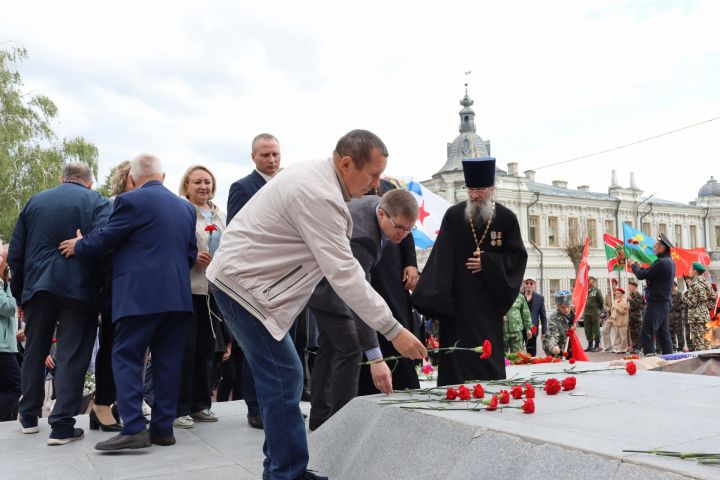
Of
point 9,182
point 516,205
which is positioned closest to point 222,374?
point 9,182

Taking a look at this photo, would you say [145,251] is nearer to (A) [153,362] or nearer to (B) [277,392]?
(A) [153,362]

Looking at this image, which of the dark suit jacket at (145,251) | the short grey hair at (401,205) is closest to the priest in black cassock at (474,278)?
the short grey hair at (401,205)

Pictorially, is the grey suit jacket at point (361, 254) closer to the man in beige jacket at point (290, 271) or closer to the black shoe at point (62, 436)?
the man in beige jacket at point (290, 271)

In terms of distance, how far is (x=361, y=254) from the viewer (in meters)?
4.45

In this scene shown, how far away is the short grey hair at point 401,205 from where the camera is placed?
3.93m

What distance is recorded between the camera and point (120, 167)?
5.30 metres

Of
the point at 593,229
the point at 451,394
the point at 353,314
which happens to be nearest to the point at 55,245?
the point at 353,314

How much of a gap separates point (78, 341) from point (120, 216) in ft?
3.33

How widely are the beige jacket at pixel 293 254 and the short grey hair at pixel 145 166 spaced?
1.92m

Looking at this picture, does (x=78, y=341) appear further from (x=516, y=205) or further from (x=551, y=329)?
(x=516, y=205)

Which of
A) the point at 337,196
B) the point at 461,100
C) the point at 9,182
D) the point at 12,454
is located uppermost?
the point at 461,100

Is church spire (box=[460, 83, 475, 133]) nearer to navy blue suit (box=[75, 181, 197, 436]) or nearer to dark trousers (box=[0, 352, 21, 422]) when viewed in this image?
dark trousers (box=[0, 352, 21, 422])

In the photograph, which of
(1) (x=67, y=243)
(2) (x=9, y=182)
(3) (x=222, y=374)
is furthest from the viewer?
(2) (x=9, y=182)

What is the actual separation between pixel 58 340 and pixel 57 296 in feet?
1.09
